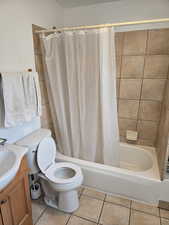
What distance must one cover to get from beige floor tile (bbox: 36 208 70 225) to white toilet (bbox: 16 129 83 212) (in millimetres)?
51

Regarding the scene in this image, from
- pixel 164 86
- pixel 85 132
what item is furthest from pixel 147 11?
pixel 85 132

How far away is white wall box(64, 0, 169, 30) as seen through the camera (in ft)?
6.17

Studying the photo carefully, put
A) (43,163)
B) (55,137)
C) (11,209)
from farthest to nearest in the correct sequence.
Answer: (55,137)
(43,163)
(11,209)

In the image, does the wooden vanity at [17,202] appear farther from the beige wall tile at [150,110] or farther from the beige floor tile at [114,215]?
the beige wall tile at [150,110]

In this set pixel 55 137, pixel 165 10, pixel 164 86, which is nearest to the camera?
pixel 165 10

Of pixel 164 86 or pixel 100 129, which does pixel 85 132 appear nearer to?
pixel 100 129

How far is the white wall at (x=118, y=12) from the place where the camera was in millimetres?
1880

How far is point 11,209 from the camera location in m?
1.14

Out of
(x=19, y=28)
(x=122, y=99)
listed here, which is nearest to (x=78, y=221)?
(x=122, y=99)

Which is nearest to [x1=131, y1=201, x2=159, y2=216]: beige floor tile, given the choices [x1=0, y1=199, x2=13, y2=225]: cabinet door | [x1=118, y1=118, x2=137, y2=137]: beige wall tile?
[x1=118, y1=118, x2=137, y2=137]: beige wall tile

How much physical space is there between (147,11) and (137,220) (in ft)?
8.01

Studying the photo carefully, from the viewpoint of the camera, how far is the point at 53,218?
1585 mm

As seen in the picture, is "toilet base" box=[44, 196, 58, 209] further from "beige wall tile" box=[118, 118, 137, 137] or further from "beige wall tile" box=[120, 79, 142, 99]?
"beige wall tile" box=[120, 79, 142, 99]

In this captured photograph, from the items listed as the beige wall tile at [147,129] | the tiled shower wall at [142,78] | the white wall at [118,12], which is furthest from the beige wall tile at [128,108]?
the white wall at [118,12]
